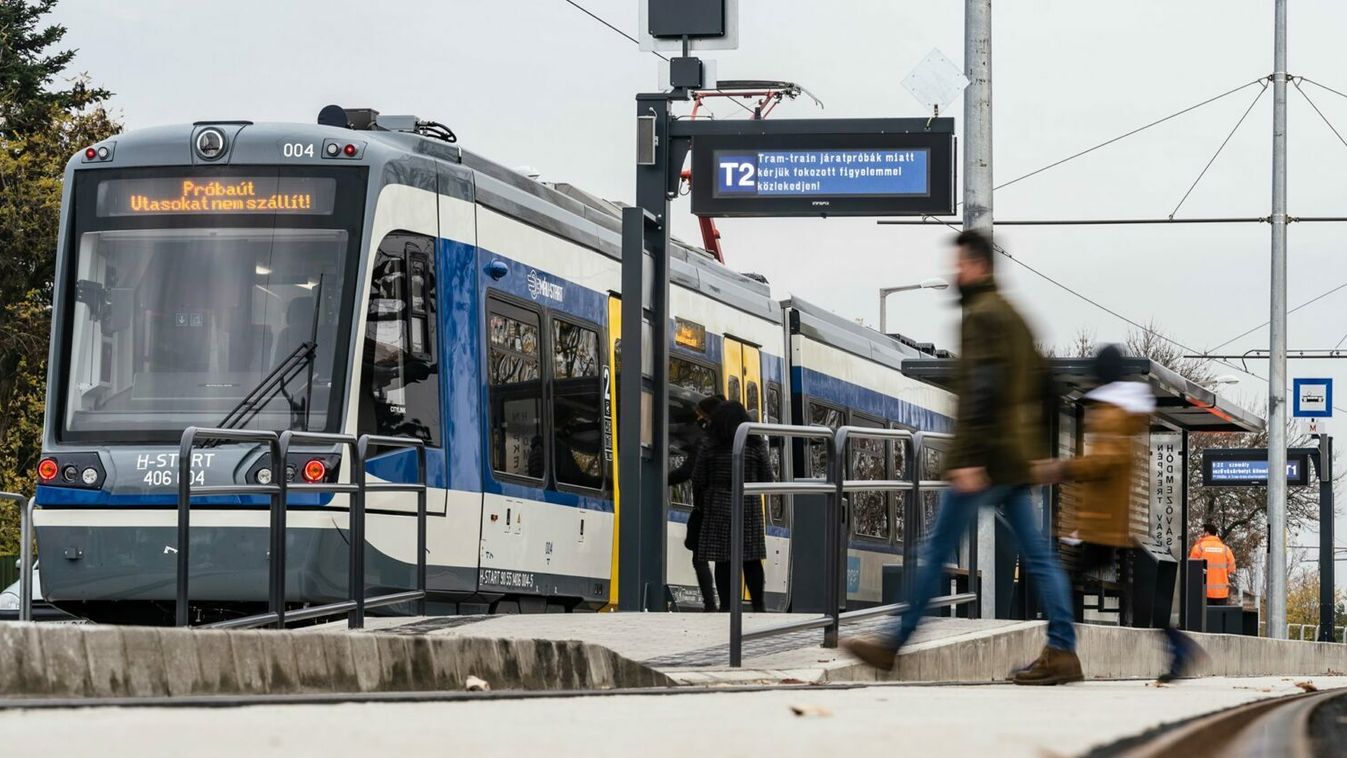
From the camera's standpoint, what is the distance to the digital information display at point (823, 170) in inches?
575

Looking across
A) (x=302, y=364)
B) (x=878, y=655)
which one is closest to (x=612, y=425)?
(x=302, y=364)

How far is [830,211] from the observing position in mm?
14492

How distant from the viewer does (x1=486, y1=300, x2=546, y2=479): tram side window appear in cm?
1398

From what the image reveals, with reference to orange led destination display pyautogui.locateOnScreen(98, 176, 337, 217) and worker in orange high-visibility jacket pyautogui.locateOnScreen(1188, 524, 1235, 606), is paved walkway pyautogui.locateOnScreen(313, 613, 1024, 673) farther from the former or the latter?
worker in orange high-visibility jacket pyautogui.locateOnScreen(1188, 524, 1235, 606)

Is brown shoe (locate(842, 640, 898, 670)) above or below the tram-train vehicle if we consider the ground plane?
below

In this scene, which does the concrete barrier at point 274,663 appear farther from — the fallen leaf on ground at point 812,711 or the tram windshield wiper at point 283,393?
the tram windshield wiper at point 283,393

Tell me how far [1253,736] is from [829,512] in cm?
483

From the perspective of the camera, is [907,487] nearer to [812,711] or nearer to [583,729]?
[812,711]

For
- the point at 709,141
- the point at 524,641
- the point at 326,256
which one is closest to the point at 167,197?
the point at 326,256

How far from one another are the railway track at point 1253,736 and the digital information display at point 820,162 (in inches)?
313

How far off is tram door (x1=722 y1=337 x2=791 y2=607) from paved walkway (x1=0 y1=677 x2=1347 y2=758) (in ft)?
38.3

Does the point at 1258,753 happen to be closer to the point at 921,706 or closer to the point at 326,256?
the point at 921,706

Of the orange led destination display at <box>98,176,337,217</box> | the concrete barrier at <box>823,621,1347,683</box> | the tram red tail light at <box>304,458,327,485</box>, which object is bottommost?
the concrete barrier at <box>823,621,1347,683</box>

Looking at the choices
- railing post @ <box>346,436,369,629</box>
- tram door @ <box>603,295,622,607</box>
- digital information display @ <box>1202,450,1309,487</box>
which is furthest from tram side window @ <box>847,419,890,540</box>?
digital information display @ <box>1202,450,1309,487</box>
